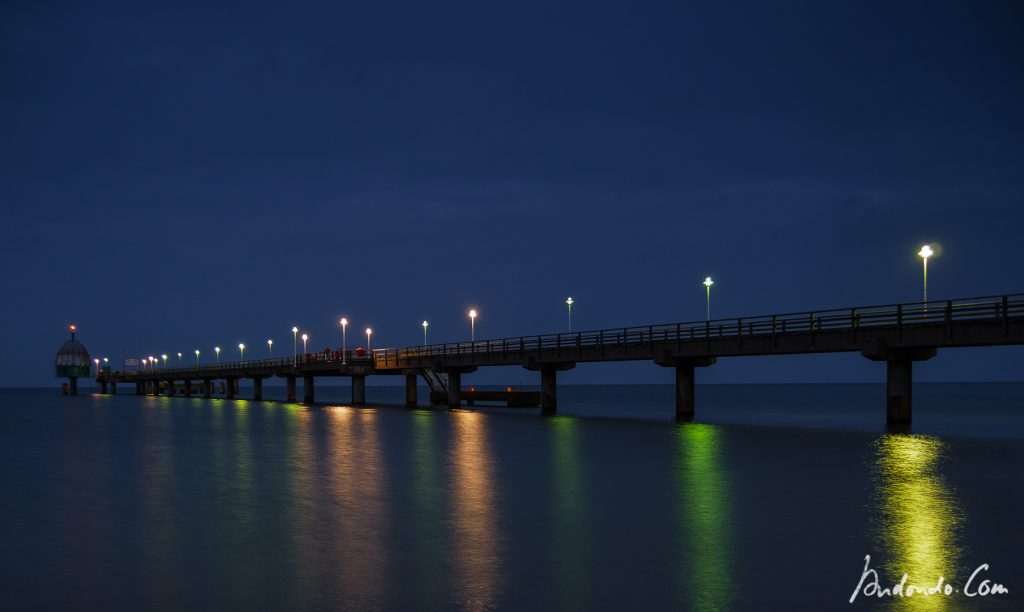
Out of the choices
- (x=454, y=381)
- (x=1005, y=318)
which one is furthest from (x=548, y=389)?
(x=1005, y=318)

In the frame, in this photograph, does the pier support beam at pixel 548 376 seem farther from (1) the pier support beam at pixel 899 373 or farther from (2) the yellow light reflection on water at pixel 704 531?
(2) the yellow light reflection on water at pixel 704 531

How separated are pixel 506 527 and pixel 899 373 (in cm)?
3483

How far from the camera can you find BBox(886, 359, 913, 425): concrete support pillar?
4517 centimetres

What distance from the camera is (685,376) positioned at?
5862 centimetres

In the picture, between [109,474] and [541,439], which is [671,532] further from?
[541,439]

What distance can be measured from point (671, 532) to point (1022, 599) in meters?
5.87

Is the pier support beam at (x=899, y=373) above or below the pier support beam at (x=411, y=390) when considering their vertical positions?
above

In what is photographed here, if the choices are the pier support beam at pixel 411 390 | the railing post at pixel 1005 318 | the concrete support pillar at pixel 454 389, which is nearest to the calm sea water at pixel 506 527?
the railing post at pixel 1005 318

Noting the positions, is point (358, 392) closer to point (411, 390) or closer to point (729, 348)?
point (411, 390)

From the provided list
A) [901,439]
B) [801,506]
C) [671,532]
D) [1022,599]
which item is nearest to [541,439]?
[901,439]

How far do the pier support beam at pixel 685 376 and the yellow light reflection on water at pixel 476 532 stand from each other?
1065 inches

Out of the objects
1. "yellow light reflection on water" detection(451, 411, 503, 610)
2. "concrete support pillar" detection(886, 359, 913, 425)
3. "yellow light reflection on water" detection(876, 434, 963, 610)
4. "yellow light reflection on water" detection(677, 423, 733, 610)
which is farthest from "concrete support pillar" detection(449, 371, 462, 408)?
"yellow light reflection on water" detection(876, 434, 963, 610)

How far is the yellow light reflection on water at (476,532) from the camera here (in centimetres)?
1177

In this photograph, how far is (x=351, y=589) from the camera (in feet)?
39.0
